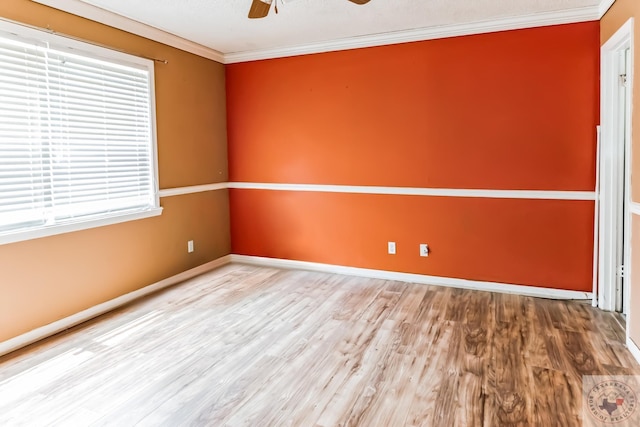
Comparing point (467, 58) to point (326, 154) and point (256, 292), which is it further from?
point (256, 292)

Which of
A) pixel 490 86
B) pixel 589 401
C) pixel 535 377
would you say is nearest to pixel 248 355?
pixel 535 377

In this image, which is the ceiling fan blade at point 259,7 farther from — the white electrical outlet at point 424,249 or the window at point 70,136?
the white electrical outlet at point 424,249

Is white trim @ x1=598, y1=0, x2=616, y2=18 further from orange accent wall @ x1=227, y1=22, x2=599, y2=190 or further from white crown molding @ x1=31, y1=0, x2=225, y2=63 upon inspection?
white crown molding @ x1=31, y1=0, x2=225, y2=63

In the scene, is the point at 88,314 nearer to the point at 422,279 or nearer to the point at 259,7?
the point at 259,7

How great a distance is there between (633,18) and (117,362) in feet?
12.5

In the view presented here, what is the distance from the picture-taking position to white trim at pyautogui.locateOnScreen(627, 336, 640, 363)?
8.44 ft

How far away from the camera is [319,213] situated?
15.4 feet

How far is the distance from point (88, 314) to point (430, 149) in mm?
3275

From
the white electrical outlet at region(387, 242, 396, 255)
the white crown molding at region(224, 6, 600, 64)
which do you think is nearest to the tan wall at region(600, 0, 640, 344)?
the white crown molding at region(224, 6, 600, 64)

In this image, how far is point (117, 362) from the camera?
8.85 feet

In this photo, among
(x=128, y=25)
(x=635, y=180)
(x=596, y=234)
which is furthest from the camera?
(x=128, y=25)

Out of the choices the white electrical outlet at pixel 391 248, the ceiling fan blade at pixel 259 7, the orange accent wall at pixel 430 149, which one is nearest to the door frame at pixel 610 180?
the orange accent wall at pixel 430 149

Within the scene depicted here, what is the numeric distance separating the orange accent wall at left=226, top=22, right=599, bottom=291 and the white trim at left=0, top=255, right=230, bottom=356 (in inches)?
37.1

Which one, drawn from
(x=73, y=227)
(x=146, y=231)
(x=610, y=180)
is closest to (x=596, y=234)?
(x=610, y=180)
